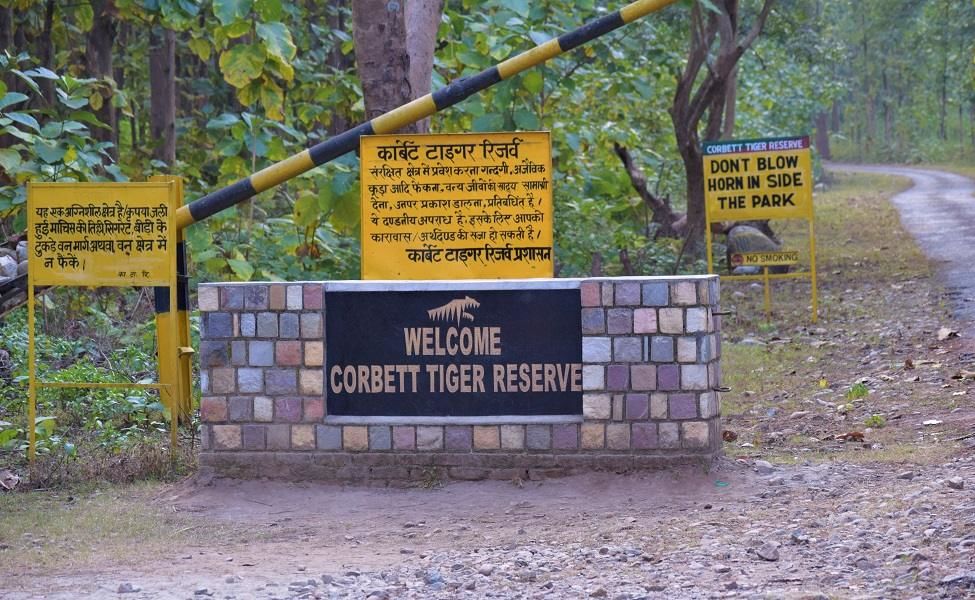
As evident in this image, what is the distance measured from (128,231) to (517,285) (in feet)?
7.99

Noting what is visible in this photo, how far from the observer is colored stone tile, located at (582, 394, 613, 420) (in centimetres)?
725

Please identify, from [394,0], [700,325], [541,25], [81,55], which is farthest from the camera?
[81,55]

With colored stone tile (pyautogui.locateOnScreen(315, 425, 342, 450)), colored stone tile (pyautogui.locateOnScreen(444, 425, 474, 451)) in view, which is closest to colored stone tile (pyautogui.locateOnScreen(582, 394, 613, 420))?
colored stone tile (pyautogui.locateOnScreen(444, 425, 474, 451))

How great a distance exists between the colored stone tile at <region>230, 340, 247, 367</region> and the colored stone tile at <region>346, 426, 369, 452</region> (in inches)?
18.8

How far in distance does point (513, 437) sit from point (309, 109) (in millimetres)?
6592

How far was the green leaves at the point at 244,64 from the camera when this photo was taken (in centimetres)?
1073

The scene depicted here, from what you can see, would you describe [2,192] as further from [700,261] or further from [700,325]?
[700,261]

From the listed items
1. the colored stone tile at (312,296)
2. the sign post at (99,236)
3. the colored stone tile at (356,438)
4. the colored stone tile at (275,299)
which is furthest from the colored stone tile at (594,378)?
the sign post at (99,236)

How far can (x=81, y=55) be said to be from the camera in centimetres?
1845

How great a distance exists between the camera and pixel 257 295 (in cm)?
746

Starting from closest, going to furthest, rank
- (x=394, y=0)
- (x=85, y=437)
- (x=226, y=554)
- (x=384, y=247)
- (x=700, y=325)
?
1. (x=226, y=554)
2. (x=700, y=325)
3. (x=384, y=247)
4. (x=85, y=437)
5. (x=394, y=0)

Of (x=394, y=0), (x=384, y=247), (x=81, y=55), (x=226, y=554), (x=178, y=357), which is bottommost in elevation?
(x=226, y=554)

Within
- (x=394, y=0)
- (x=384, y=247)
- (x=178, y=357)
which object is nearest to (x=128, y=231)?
(x=178, y=357)

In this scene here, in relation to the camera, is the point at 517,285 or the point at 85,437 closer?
the point at 517,285
